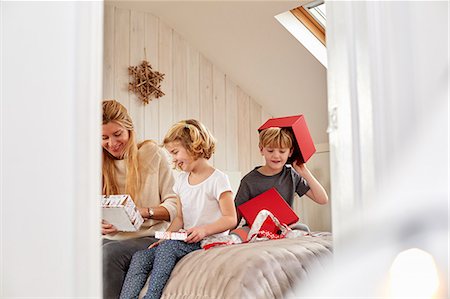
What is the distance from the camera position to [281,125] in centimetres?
297

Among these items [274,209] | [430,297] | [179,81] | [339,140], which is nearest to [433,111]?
[339,140]

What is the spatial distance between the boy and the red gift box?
0.58 ft

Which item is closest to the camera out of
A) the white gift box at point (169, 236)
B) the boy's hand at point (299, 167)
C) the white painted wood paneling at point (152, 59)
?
the white gift box at point (169, 236)

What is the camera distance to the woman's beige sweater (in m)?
2.58

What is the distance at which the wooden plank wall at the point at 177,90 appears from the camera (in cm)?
352

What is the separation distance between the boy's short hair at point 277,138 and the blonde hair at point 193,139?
528mm

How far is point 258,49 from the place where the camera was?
368 cm

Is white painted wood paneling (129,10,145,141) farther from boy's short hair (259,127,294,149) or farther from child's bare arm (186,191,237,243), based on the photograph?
child's bare arm (186,191,237,243)

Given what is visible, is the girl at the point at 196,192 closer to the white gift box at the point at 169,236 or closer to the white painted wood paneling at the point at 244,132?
the white gift box at the point at 169,236

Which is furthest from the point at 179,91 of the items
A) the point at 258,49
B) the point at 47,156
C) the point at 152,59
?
the point at 47,156

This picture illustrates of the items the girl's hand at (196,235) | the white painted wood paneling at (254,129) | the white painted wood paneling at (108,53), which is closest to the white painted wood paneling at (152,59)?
the white painted wood paneling at (108,53)

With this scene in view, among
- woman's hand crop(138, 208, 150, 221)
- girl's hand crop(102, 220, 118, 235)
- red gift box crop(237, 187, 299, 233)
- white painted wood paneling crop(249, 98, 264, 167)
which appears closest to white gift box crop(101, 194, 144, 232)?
→ girl's hand crop(102, 220, 118, 235)

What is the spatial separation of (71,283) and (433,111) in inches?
34.1

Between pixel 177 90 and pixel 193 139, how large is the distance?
1428mm
